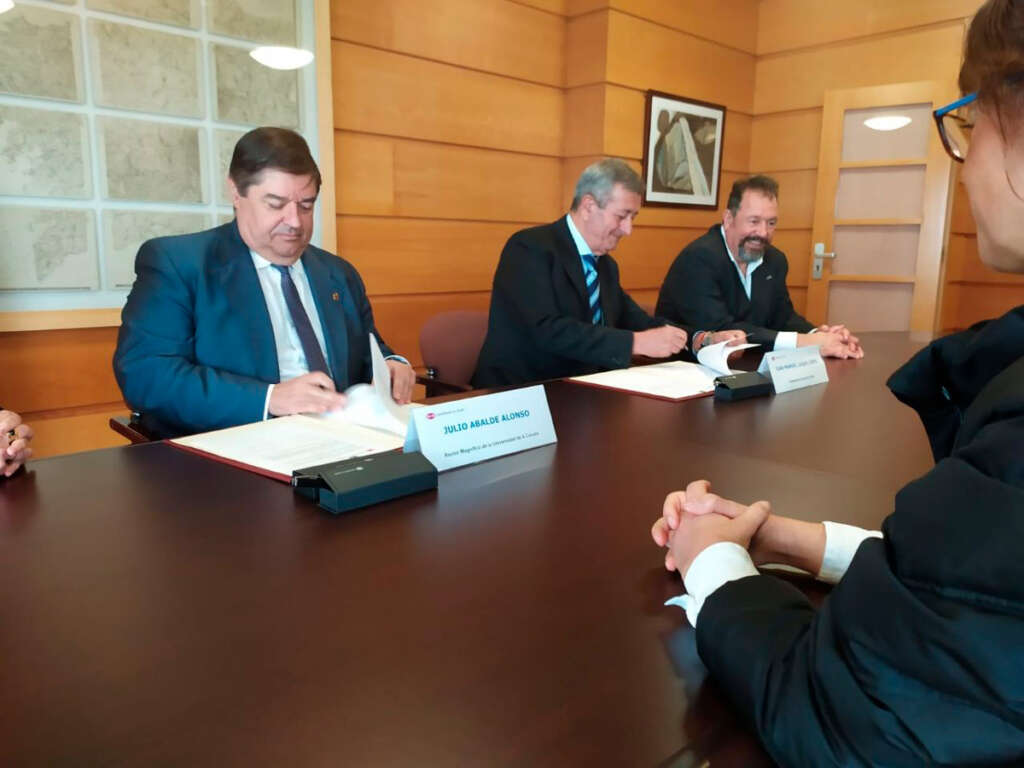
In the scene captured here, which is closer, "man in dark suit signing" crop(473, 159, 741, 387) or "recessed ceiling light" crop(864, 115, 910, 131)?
"man in dark suit signing" crop(473, 159, 741, 387)

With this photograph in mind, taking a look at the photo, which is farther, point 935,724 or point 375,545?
point 375,545

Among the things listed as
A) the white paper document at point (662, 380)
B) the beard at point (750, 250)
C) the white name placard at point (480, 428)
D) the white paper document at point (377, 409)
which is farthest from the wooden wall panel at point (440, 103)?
the white name placard at point (480, 428)

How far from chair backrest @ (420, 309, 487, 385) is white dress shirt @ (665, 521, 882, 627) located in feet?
7.12

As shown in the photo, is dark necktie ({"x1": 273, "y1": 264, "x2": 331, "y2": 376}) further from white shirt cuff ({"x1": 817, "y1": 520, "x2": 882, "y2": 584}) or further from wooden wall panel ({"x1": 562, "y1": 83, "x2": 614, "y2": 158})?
wooden wall panel ({"x1": 562, "y1": 83, "x2": 614, "y2": 158})

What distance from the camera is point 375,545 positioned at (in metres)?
0.96

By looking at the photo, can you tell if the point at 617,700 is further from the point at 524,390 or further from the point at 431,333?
the point at 431,333

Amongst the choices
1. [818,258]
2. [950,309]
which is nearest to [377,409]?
[818,258]

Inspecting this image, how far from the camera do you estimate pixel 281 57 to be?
3475 mm

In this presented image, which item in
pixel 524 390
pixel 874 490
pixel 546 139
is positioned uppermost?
pixel 546 139

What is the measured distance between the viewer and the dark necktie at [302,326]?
2156 mm

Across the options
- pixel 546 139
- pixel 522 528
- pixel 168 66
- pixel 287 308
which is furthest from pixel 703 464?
pixel 546 139

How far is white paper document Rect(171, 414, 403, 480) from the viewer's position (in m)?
1.29

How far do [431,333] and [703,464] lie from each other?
180 cm

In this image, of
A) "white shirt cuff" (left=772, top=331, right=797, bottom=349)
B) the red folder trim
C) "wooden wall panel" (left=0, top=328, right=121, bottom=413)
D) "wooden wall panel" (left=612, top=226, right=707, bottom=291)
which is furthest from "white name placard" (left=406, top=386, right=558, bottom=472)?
"wooden wall panel" (left=612, top=226, right=707, bottom=291)
